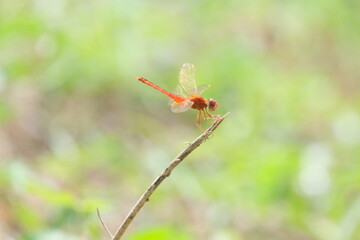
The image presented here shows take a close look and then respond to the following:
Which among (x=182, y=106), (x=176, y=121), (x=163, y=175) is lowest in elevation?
(x=163, y=175)

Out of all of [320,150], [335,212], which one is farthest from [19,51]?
[335,212]

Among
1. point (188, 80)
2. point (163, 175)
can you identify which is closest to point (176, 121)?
point (188, 80)

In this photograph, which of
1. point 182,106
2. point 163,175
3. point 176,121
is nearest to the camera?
point 163,175

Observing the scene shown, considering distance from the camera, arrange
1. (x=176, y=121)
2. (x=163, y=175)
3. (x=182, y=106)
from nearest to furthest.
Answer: (x=163, y=175), (x=182, y=106), (x=176, y=121)

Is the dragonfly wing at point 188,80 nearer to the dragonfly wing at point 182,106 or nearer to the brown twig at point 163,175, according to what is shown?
the dragonfly wing at point 182,106

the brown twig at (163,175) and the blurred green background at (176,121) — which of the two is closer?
the brown twig at (163,175)

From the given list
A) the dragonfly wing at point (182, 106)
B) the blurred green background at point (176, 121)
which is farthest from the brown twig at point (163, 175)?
the blurred green background at point (176, 121)

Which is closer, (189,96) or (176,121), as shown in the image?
(189,96)

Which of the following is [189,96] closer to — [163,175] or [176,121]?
[163,175]

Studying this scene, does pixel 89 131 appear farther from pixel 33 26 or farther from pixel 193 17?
pixel 193 17
